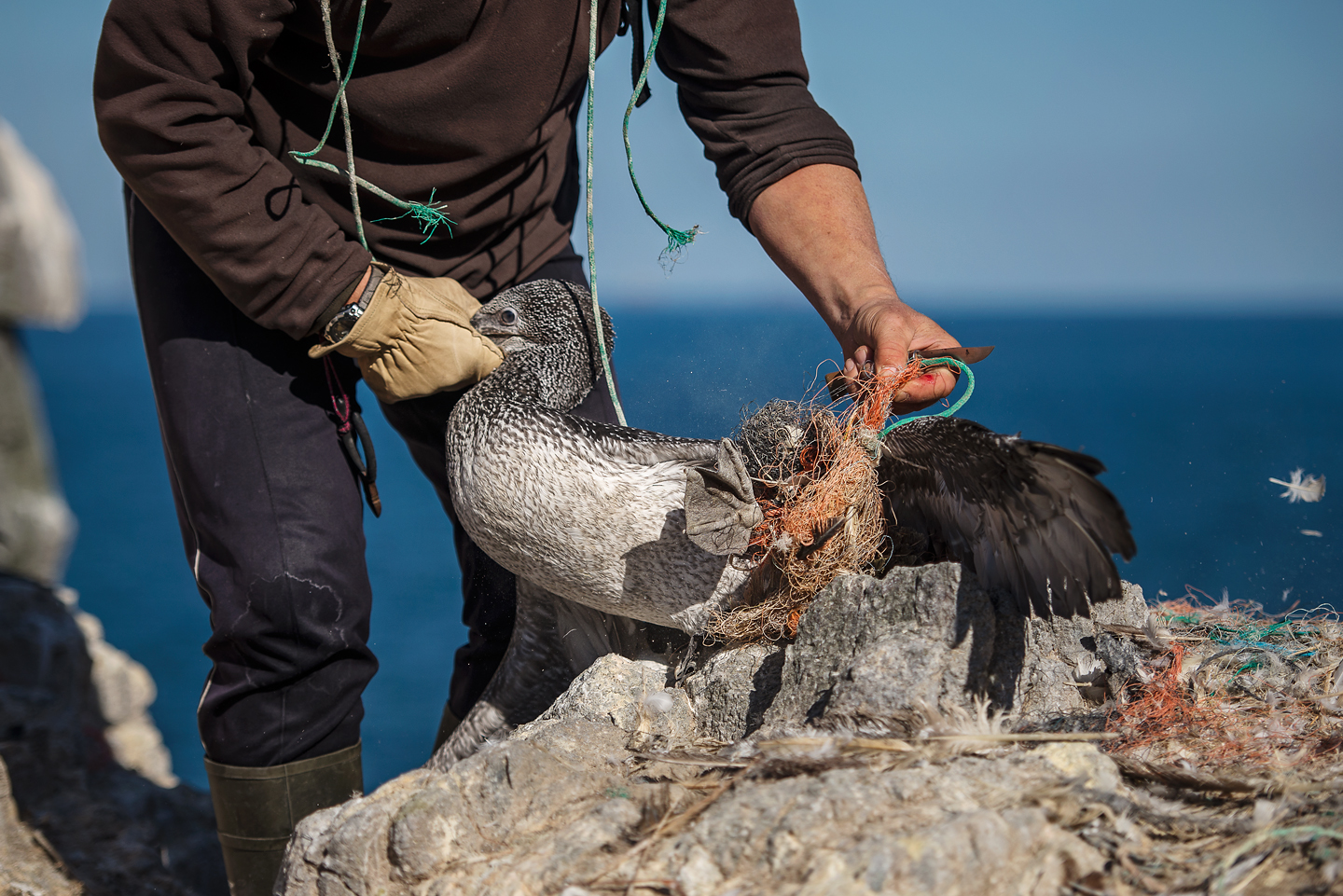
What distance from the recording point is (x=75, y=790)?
284 centimetres

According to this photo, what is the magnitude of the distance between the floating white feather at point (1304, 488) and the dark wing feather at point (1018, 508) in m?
1.12

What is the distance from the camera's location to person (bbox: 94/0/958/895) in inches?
59.2

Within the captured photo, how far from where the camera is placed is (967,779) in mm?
1035

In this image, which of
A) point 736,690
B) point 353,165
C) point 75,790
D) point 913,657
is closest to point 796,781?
point 913,657

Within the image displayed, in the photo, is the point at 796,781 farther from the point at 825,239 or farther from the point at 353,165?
the point at 353,165

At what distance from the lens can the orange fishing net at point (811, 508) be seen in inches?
57.3

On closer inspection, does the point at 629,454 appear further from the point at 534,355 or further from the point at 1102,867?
the point at 1102,867

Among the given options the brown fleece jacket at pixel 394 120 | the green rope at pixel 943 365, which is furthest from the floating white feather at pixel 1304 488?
the brown fleece jacket at pixel 394 120

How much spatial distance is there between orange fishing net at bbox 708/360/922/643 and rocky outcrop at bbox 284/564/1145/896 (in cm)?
8

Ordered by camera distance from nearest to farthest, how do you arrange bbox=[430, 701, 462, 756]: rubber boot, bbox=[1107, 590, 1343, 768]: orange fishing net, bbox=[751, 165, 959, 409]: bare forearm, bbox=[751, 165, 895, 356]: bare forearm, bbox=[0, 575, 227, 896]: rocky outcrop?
bbox=[1107, 590, 1343, 768]: orange fishing net
bbox=[751, 165, 959, 409]: bare forearm
bbox=[751, 165, 895, 356]: bare forearm
bbox=[430, 701, 462, 756]: rubber boot
bbox=[0, 575, 227, 896]: rocky outcrop

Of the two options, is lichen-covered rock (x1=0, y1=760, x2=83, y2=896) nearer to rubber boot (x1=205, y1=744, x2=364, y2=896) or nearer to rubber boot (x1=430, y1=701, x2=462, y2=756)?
rubber boot (x1=205, y1=744, x2=364, y2=896)

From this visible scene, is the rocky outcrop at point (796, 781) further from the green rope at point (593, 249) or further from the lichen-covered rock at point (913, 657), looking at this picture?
the green rope at point (593, 249)

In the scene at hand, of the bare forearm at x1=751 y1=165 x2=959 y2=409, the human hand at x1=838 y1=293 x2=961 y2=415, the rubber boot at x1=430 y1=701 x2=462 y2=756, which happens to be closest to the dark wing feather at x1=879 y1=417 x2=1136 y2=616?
the human hand at x1=838 y1=293 x2=961 y2=415

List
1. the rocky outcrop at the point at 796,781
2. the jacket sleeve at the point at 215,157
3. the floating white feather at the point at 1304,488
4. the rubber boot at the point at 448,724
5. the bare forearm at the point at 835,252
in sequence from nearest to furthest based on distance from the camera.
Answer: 1. the rocky outcrop at the point at 796,781
2. the jacket sleeve at the point at 215,157
3. the bare forearm at the point at 835,252
4. the floating white feather at the point at 1304,488
5. the rubber boot at the point at 448,724
